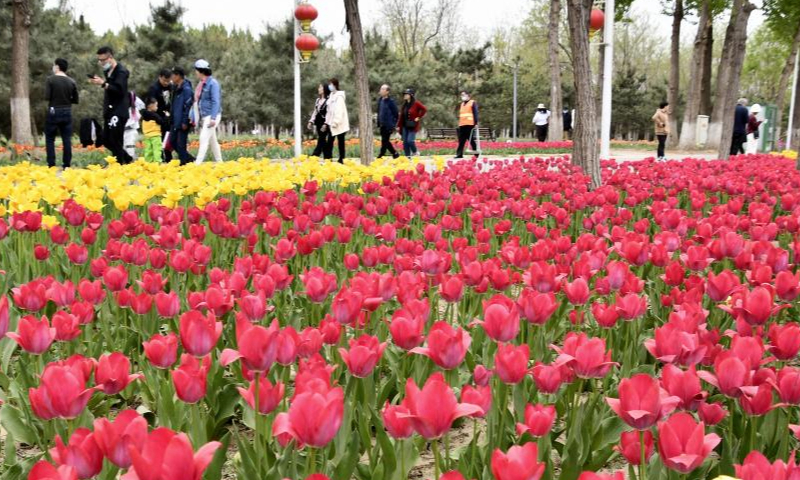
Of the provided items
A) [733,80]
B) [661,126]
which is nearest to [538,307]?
[733,80]

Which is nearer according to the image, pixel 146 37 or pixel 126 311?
pixel 126 311

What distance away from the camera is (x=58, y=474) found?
3.60ft

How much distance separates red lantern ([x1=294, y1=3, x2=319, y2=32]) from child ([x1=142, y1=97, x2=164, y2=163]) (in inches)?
129

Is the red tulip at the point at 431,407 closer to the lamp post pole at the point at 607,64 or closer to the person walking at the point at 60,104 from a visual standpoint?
the person walking at the point at 60,104

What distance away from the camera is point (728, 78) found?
15.7 metres

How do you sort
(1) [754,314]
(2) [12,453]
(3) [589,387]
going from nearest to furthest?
(2) [12,453]
(1) [754,314]
(3) [589,387]

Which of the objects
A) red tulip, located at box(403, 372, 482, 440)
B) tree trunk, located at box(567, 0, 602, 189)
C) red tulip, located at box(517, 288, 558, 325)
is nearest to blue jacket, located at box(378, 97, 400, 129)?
tree trunk, located at box(567, 0, 602, 189)

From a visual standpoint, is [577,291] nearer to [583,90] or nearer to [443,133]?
[583,90]

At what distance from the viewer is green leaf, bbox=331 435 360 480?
1.61 meters

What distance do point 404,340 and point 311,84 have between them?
28.6m

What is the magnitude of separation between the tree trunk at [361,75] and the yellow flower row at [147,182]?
97.1 inches

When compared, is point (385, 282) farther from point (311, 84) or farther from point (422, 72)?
point (422, 72)

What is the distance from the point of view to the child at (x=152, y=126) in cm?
1140

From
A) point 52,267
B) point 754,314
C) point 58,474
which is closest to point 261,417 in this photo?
point 58,474
